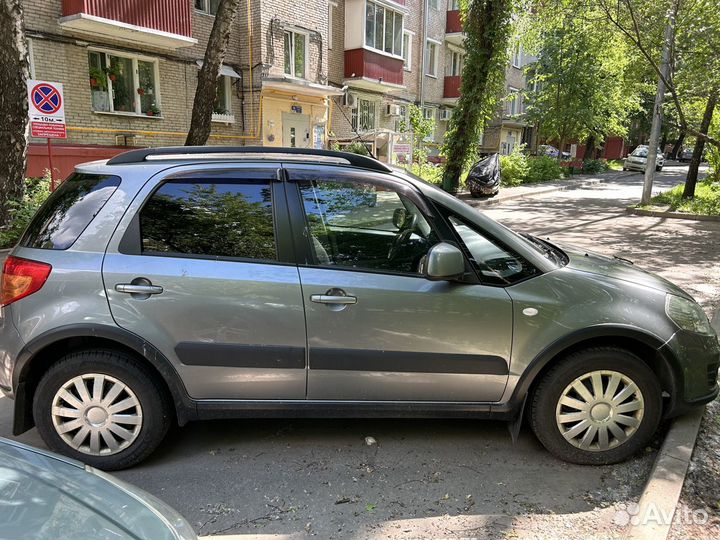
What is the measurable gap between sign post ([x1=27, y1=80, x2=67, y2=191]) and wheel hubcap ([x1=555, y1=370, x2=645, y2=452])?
29.4ft

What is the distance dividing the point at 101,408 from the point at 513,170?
2110 centimetres

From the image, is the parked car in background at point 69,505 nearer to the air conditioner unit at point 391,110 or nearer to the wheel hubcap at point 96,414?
the wheel hubcap at point 96,414

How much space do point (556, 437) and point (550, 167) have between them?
24.6 meters

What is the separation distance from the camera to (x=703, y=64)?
12.7m

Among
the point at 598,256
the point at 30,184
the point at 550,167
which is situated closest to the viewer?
the point at 598,256

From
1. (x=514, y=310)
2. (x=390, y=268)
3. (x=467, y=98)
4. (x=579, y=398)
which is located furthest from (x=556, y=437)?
(x=467, y=98)

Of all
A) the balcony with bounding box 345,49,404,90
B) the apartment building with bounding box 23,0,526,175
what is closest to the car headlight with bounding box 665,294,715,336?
the apartment building with bounding box 23,0,526,175

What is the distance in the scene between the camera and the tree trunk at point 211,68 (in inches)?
408

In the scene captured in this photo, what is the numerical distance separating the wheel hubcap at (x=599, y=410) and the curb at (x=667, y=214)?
41.5 feet

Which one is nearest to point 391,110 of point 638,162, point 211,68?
point 211,68

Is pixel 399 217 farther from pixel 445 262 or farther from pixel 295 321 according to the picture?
pixel 295 321

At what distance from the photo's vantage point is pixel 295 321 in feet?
Result: 9.77

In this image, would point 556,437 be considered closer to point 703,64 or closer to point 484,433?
point 484,433

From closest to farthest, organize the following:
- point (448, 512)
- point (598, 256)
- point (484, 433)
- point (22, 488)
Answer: point (22, 488) < point (448, 512) < point (484, 433) < point (598, 256)
